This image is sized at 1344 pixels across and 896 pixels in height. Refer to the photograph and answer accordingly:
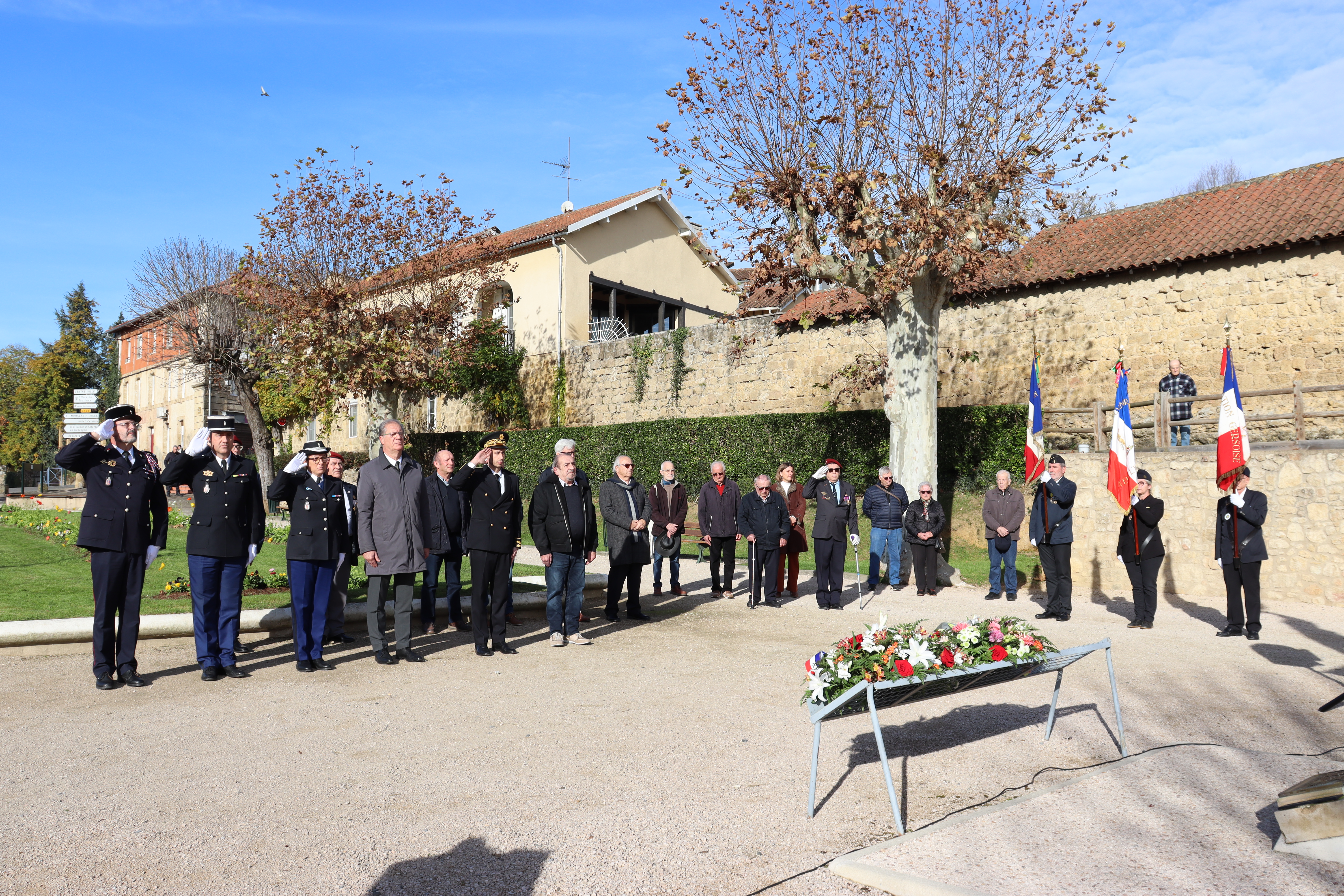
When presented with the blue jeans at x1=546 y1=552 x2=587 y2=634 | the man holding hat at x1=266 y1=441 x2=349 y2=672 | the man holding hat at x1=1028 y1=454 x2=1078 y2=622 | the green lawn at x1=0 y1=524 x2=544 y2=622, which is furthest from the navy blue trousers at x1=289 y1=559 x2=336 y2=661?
the man holding hat at x1=1028 y1=454 x2=1078 y2=622

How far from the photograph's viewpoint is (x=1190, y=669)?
7.25m

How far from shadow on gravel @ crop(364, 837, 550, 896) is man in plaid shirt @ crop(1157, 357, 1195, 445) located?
1338 centimetres

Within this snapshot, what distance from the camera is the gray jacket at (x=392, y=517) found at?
24.0ft

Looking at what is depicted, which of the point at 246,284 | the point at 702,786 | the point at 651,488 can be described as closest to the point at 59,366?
the point at 246,284

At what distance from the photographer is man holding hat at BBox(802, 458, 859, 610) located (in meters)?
10.8

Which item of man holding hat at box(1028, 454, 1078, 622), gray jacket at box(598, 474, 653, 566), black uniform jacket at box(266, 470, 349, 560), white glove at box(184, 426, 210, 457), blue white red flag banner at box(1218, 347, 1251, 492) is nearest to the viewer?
white glove at box(184, 426, 210, 457)

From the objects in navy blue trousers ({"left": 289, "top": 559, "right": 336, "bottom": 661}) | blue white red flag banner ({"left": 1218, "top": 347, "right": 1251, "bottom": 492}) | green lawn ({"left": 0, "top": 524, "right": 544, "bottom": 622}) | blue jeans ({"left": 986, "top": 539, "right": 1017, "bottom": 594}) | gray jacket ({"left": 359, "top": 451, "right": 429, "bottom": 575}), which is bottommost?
blue jeans ({"left": 986, "top": 539, "right": 1017, "bottom": 594})

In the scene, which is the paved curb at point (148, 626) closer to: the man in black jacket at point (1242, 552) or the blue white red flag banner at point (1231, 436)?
the man in black jacket at point (1242, 552)

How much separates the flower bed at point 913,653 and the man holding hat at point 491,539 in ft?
13.0

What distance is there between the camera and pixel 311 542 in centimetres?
710

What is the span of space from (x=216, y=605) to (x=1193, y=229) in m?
18.6

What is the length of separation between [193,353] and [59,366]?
97.0 feet

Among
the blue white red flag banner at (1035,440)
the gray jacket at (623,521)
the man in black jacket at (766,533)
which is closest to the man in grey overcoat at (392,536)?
the gray jacket at (623,521)

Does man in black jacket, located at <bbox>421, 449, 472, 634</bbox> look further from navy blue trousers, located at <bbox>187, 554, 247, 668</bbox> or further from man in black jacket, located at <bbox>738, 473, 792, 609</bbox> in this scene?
man in black jacket, located at <bbox>738, 473, 792, 609</bbox>
